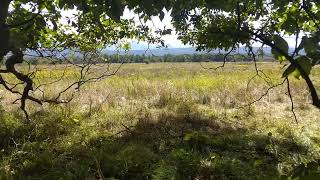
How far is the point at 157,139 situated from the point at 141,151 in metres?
0.86

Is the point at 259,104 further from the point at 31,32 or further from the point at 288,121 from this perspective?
the point at 31,32

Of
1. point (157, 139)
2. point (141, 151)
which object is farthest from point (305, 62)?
point (157, 139)

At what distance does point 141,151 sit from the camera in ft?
19.9

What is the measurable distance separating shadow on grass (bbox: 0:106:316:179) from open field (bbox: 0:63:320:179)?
0.05 ft

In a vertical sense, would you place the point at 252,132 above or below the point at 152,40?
below

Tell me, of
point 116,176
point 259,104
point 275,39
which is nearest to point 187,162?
point 116,176

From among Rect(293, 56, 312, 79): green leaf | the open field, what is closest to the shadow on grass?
the open field

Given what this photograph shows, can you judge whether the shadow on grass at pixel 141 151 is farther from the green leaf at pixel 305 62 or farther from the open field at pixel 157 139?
the green leaf at pixel 305 62

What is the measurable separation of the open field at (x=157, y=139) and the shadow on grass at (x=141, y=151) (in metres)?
0.01

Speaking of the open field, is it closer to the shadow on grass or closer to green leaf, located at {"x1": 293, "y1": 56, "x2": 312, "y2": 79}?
the shadow on grass

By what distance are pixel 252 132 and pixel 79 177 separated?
370cm

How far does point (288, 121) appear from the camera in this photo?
8508mm

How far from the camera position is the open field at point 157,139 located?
550 cm

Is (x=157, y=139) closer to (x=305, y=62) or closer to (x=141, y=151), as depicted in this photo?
(x=141, y=151)
